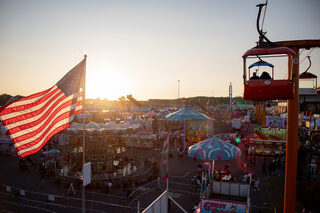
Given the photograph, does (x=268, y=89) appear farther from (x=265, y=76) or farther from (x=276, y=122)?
(x=276, y=122)

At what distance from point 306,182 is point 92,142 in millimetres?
14864

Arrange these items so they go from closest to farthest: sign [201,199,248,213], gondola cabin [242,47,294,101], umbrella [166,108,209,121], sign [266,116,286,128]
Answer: gondola cabin [242,47,294,101]
sign [201,199,248,213]
umbrella [166,108,209,121]
sign [266,116,286,128]

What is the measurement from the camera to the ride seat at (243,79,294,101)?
614 centimetres

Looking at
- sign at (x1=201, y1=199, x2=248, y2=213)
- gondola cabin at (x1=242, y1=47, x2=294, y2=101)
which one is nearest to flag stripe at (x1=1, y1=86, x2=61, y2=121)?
gondola cabin at (x1=242, y1=47, x2=294, y2=101)

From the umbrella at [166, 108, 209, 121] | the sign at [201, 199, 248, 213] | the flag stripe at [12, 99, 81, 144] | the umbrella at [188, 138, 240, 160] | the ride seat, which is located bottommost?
the sign at [201, 199, 248, 213]

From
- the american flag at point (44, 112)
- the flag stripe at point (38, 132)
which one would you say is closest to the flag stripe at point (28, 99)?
the american flag at point (44, 112)

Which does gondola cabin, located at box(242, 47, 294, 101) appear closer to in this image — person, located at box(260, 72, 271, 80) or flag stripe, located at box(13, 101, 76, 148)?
person, located at box(260, 72, 271, 80)

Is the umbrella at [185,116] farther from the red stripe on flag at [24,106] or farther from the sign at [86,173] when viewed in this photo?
the sign at [86,173]

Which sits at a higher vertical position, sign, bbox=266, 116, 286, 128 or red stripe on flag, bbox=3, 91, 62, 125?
red stripe on flag, bbox=3, 91, 62, 125

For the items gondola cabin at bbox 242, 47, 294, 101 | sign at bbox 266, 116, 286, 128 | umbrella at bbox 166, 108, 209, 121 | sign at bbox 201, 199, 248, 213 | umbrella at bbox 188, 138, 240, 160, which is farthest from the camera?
sign at bbox 266, 116, 286, 128

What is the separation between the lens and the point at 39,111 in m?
6.95

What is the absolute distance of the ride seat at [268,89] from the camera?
20.1 ft

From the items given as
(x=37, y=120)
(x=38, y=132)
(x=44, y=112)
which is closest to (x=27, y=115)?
(x=37, y=120)

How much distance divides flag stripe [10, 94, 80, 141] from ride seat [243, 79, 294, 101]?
4.97 metres
